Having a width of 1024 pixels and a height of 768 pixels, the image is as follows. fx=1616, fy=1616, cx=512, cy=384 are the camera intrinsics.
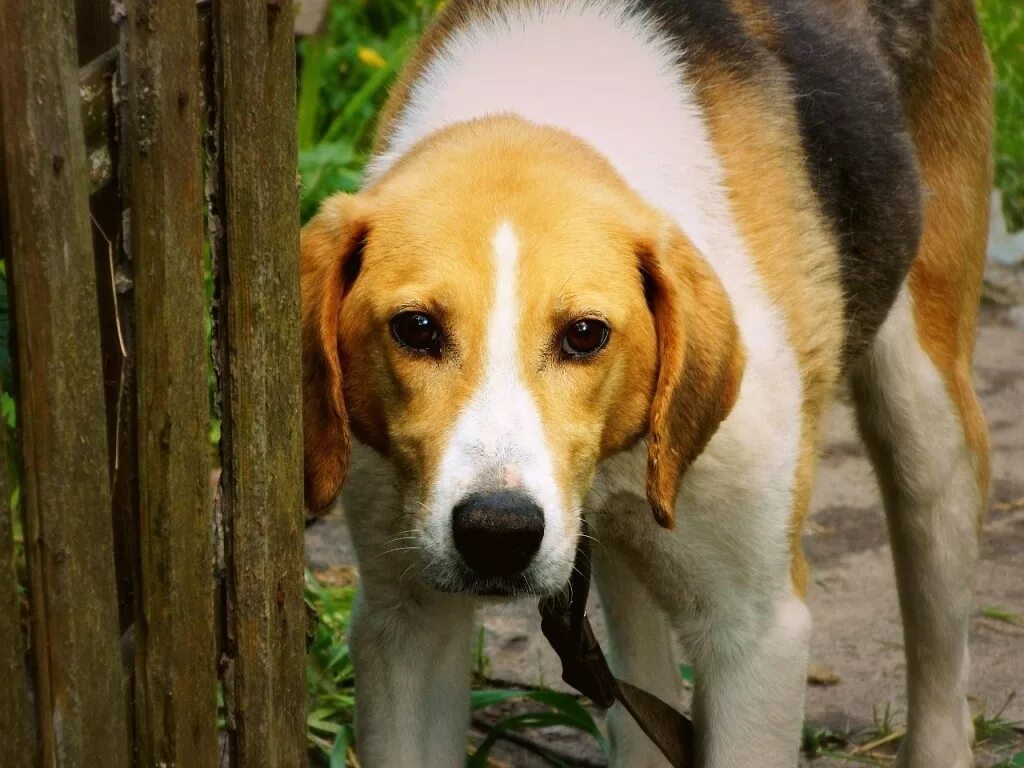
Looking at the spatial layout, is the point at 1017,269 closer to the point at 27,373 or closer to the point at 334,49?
the point at 334,49

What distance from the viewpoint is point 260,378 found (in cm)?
249

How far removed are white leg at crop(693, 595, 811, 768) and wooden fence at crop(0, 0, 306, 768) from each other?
84cm

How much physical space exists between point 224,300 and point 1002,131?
6928mm

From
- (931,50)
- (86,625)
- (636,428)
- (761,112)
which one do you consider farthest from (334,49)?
(86,625)

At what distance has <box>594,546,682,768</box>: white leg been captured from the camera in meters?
3.94

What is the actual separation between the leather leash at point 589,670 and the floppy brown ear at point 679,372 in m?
0.32

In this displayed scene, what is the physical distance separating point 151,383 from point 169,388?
0.10ft

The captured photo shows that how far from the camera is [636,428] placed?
2.92 m

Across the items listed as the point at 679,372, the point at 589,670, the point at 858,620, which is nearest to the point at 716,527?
the point at 679,372

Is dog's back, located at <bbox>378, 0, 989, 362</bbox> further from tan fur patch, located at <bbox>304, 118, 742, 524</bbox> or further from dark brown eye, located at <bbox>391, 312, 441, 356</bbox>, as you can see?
dark brown eye, located at <bbox>391, 312, 441, 356</bbox>

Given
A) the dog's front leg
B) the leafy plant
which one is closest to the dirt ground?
the dog's front leg

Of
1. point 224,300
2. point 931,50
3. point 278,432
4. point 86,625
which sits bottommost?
point 86,625

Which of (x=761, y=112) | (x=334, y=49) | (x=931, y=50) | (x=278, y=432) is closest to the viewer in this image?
(x=278, y=432)

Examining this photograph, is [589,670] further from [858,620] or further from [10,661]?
[858,620]
